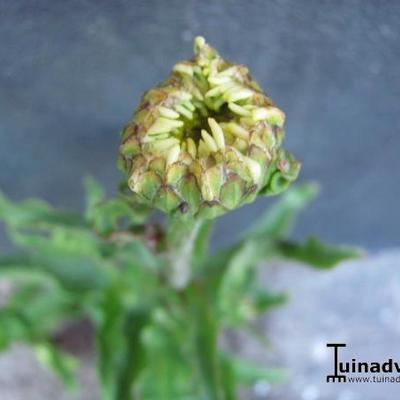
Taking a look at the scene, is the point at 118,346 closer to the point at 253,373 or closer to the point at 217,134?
the point at 253,373

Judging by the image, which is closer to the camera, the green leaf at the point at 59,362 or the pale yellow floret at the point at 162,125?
the pale yellow floret at the point at 162,125

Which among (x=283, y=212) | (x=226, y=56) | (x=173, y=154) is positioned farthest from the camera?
(x=283, y=212)

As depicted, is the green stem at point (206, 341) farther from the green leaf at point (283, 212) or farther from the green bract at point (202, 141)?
the green bract at point (202, 141)

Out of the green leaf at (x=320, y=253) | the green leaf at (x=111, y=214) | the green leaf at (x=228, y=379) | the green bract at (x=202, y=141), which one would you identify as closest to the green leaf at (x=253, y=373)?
the green leaf at (x=228, y=379)

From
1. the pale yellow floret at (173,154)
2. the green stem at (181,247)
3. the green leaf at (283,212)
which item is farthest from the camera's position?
the green leaf at (283,212)

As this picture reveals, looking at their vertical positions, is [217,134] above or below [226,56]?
below

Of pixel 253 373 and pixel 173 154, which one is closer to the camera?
pixel 173 154

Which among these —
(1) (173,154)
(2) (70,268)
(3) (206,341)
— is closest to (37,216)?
(2) (70,268)
